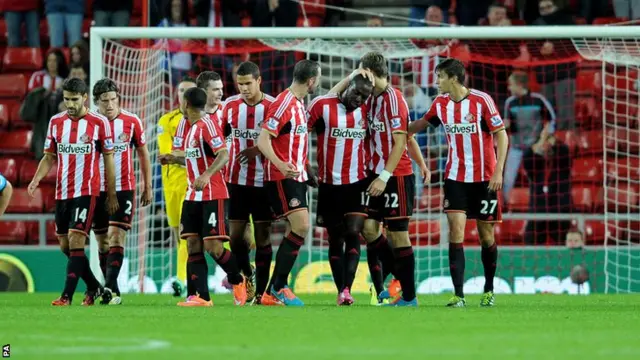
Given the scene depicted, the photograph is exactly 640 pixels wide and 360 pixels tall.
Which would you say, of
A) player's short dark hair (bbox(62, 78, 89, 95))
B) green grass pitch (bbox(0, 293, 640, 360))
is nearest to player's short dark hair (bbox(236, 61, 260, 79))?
player's short dark hair (bbox(62, 78, 89, 95))

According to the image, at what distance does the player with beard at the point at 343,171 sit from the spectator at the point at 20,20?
9.08 m

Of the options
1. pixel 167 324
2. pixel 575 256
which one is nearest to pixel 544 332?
pixel 167 324

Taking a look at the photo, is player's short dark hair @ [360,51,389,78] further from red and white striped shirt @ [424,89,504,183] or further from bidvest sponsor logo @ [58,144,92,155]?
bidvest sponsor logo @ [58,144,92,155]

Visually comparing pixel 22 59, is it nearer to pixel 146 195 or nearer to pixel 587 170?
pixel 146 195

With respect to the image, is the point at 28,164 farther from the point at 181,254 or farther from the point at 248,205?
the point at 248,205

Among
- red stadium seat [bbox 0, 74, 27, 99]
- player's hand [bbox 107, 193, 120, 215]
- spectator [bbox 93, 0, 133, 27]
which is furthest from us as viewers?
red stadium seat [bbox 0, 74, 27, 99]

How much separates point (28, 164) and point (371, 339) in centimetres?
1132

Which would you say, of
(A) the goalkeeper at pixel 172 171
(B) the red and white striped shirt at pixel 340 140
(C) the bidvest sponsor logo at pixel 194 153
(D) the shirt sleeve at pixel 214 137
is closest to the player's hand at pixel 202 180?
(D) the shirt sleeve at pixel 214 137

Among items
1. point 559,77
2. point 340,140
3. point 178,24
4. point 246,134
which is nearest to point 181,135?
point 246,134

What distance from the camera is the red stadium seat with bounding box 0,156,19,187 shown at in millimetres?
17109

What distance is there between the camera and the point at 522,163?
16.1m

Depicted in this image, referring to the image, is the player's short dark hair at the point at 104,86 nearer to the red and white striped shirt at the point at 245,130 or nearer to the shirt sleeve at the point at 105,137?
the shirt sleeve at the point at 105,137

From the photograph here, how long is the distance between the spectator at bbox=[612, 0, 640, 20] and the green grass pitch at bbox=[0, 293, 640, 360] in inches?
326

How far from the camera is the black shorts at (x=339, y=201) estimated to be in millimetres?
10391
